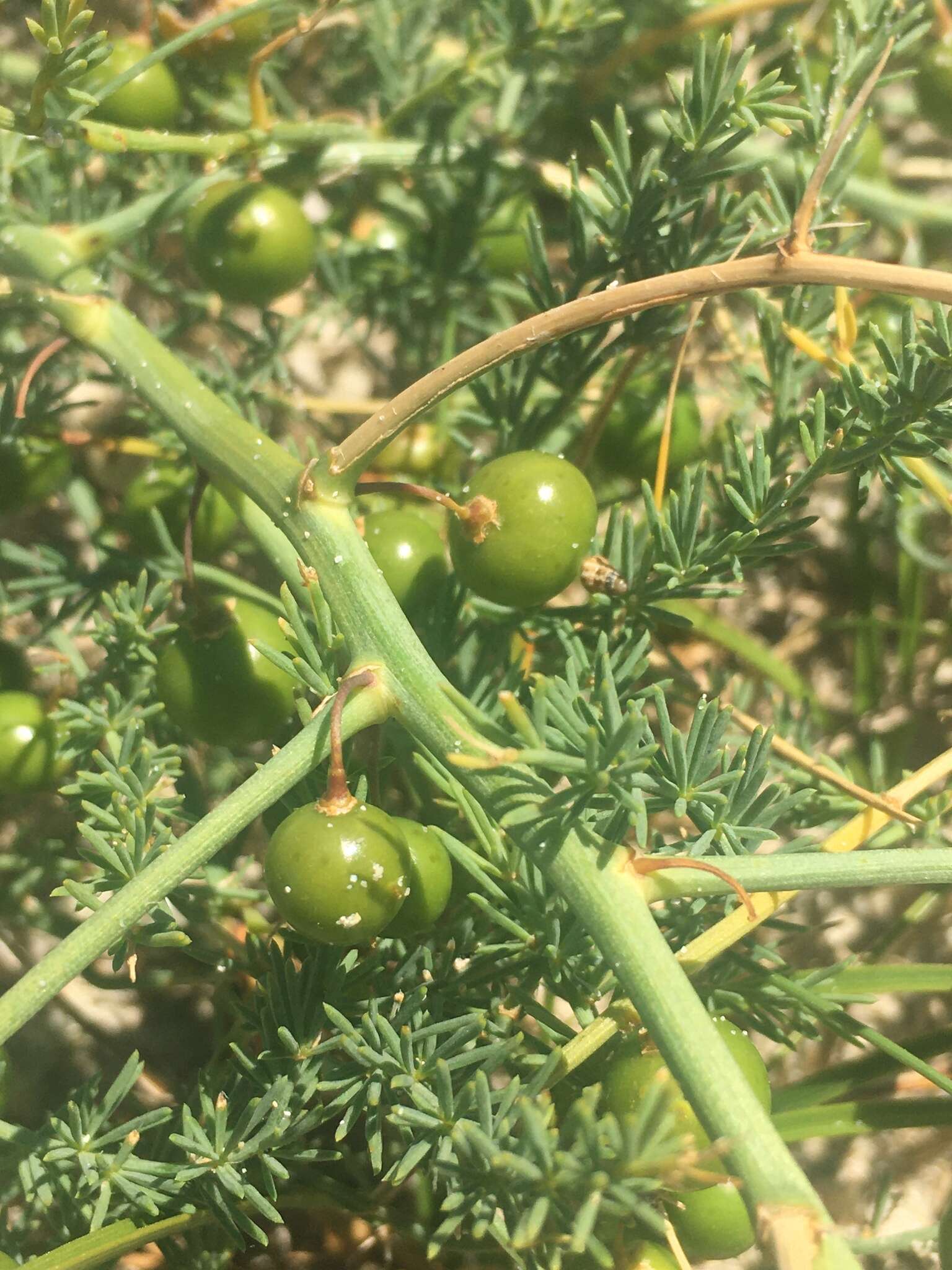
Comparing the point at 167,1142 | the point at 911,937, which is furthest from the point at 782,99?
the point at 167,1142

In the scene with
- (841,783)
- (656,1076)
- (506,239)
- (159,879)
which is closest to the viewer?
(159,879)

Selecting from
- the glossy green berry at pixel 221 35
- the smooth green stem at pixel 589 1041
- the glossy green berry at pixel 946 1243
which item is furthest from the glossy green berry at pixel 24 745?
the glossy green berry at pixel 946 1243

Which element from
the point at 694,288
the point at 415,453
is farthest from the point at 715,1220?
the point at 415,453

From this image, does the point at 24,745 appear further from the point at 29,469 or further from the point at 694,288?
the point at 694,288

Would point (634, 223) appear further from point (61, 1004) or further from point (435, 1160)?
point (61, 1004)

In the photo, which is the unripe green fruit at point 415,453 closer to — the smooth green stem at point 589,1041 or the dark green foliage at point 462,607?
the dark green foliage at point 462,607

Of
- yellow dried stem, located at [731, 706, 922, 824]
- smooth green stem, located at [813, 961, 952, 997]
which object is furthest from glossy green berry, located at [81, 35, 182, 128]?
smooth green stem, located at [813, 961, 952, 997]
